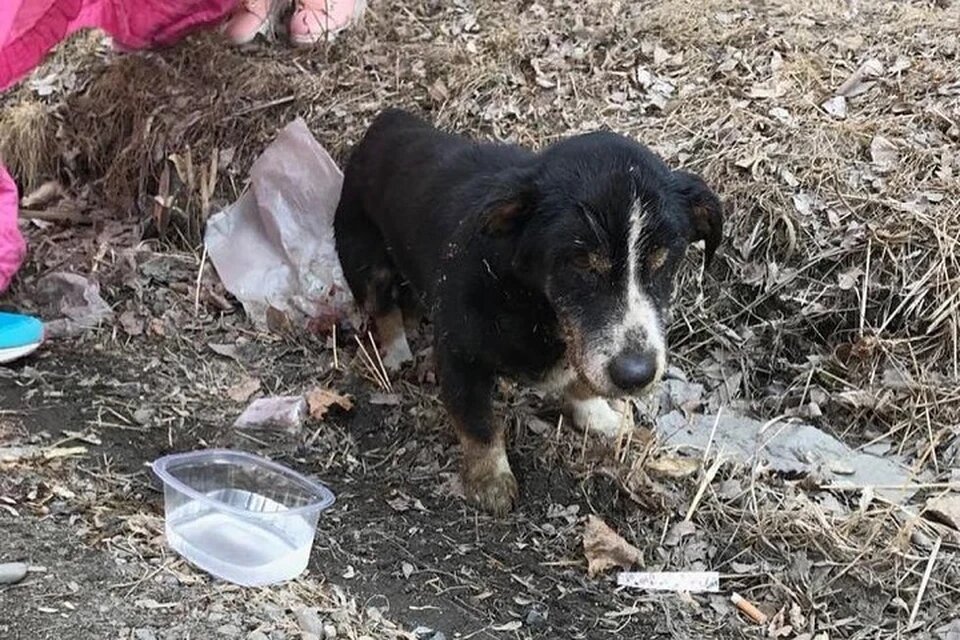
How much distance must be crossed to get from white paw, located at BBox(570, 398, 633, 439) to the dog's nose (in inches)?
33.4

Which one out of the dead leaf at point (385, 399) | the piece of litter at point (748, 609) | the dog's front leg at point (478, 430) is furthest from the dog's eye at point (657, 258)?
the dead leaf at point (385, 399)

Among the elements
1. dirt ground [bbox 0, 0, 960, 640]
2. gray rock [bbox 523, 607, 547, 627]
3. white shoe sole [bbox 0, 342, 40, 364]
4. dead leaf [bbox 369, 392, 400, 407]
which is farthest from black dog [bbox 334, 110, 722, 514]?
white shoe sole [bbox 0, 342, 40, 364]

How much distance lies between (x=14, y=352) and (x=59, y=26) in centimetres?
189

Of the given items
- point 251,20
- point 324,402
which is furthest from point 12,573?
point 251,20

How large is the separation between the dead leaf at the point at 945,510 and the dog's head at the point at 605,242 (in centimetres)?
115

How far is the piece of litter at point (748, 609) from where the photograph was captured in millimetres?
3361

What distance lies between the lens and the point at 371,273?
4660 mm

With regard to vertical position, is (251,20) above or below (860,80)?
above

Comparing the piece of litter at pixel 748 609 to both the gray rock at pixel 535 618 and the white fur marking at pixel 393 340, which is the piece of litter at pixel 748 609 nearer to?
the gray rock at pixel 535 618

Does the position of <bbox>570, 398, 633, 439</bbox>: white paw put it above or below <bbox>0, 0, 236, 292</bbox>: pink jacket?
below

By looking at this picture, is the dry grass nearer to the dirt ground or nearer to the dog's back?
the dirt ground

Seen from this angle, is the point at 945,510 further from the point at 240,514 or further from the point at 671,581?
the point at 240,514

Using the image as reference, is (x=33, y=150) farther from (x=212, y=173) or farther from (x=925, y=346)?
(x=925, y=346)

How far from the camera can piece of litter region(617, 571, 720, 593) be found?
3.47m
